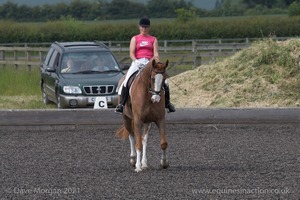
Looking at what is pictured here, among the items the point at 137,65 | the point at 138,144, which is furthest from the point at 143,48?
the point at 138,144

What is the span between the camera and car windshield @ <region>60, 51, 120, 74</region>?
875 inches

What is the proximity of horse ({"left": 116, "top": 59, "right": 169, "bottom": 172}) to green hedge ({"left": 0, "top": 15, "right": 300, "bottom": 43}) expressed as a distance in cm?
5703

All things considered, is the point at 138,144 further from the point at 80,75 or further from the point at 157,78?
the point at 80,75

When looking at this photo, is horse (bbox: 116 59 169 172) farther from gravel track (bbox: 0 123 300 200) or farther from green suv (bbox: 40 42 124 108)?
green suv (bbox: 40 42 124 108)

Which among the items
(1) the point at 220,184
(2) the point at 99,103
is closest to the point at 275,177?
(1) the point at 220,184

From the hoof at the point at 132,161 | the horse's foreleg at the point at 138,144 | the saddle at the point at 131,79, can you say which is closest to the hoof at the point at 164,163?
the horse's foreleg at the point at 138,144

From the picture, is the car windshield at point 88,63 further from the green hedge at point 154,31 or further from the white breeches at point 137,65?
the green hedge at point 154,31

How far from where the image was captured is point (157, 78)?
12.2 meters

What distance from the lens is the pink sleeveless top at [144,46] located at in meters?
13.2

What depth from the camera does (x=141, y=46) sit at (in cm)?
1323

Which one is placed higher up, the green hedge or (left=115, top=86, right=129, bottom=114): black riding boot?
(left=115, top=86, right=129, bottom=114): black riding boot

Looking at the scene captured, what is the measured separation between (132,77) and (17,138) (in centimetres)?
360

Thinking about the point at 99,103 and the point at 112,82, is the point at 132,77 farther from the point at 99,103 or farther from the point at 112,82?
the point at 112,82

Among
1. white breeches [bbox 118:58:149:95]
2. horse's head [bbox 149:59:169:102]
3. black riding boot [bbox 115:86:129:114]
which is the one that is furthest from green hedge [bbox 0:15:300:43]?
horse's head [bbox 149:59:169:102]
